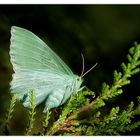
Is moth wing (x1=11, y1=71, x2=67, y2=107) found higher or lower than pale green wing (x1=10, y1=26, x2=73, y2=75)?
lower

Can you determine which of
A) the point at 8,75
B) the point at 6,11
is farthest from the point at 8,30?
the point at 8,75

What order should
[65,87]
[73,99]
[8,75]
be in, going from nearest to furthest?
1. [73,99]
2. [65,87]
3. [8,75]

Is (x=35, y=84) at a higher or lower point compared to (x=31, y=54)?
lower

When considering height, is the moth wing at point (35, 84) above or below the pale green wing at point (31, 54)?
below

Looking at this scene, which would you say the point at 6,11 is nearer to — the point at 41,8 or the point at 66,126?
the point at 41,8

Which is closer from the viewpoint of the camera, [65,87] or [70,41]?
[65,87]

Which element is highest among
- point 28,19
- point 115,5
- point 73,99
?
point 115,5
